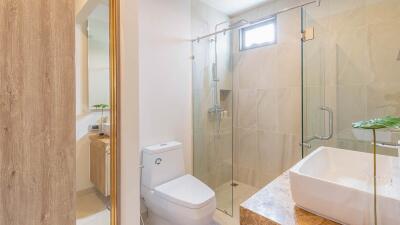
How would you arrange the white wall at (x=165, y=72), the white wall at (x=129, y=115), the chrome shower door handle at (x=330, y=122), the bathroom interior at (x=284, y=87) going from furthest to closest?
the white wall at (x=165, y=72)
the chrome shower door handle at (x=330, y=122)
the bathroom interior at (x=284, y=87)
the white wall at (x=129, y=115)

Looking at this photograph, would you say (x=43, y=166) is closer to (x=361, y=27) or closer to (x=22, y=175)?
(x=22, y=175)

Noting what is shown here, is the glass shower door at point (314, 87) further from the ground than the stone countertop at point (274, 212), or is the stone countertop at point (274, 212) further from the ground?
the glass shower door at point (314, 87)

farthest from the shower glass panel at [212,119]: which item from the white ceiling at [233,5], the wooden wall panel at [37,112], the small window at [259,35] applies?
the wooden wall panel at [37,112]

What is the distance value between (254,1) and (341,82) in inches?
54.6

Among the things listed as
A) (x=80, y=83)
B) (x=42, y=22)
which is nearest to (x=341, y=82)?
(x=80, y=83)

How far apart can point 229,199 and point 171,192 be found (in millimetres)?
990

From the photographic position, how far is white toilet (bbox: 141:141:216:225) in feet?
5.12

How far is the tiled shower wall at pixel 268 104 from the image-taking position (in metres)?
2.29

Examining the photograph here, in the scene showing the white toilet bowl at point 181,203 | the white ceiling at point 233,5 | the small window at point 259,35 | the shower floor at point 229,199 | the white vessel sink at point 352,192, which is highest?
the white ceiling at point 233,5

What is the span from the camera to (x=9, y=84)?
996 mm

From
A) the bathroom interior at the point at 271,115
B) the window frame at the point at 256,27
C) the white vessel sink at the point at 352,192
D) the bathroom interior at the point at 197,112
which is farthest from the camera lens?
the window frame at the point at 256,27

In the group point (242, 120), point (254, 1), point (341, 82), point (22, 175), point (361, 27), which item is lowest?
point (22, 175)

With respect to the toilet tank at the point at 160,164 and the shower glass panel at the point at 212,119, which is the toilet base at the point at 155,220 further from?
the shower glass panel at the point at 212,119

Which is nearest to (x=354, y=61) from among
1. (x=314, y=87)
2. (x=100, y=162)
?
(x=314, y=87)
